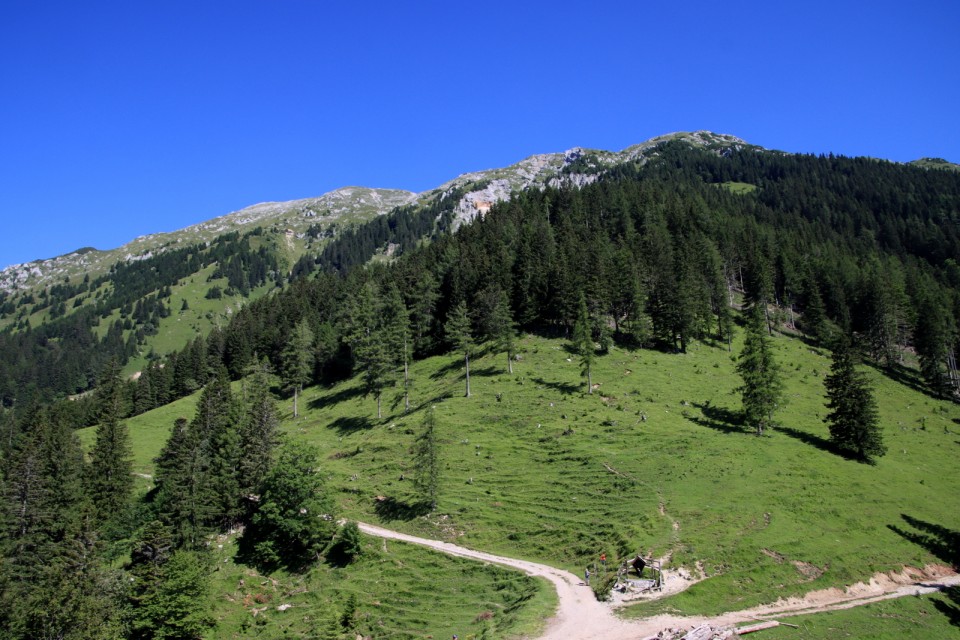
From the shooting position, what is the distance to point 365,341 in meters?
101

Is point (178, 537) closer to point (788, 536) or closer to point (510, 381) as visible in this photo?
point (510, 381)

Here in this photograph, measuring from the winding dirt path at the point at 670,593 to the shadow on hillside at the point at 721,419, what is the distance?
26.6 meters

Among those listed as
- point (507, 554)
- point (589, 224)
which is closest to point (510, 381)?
point (507, 554)

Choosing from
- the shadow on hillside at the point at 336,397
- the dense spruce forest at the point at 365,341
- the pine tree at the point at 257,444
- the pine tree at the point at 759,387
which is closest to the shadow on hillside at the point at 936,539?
the pine tree at the point at 759,387

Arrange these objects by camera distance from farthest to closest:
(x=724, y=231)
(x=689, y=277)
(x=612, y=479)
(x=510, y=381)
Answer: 1. (x=724, y=231)
2. (x=689, y=277)
3. (x=510, y=381)
4. (x=612, y=479)

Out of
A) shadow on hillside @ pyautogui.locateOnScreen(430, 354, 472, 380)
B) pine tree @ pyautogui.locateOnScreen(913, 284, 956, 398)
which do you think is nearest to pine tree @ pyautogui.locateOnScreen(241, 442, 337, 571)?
shadow on hillside @ pyautogui.locateOnScreen(430, 354, 472, 380)

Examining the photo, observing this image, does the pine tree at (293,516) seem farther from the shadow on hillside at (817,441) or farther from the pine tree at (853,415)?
the pine tree at (853,415)

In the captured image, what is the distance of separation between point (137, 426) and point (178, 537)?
6522 cm

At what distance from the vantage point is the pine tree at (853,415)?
61125 millimetres

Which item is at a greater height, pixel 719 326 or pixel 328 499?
pixel 719 326

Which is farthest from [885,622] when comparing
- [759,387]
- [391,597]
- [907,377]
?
[907,377]

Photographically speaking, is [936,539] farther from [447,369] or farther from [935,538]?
[447,369]

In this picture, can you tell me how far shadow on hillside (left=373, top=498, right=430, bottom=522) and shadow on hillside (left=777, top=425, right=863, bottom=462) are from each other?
4752 centimetres

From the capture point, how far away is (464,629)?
37.0m
